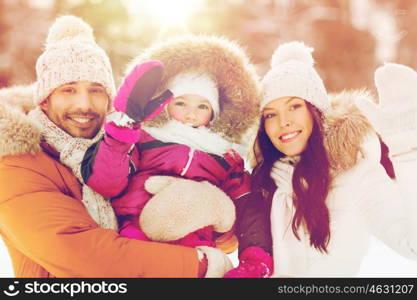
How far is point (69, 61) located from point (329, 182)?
1.34 meters

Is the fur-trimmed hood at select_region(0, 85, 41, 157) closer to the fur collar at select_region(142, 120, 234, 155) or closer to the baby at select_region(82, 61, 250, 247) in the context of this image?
the baby at select_region(82, 61, 250, 247)

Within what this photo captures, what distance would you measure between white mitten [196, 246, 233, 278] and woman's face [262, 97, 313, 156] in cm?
61

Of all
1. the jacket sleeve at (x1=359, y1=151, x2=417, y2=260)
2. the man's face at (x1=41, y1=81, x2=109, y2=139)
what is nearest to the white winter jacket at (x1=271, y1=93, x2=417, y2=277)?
the jacket sleeve at (x1=359, y1=151, x2=417, y2=260)

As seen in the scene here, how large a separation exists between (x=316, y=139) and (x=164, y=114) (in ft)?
2.40

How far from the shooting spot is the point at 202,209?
72.2 inches

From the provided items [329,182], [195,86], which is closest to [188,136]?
[195,86]

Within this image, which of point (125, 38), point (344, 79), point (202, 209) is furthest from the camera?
point (344, 79)

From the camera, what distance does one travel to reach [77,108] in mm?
2025

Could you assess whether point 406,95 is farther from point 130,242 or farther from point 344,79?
point 344,79

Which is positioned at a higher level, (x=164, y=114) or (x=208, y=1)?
(x=208, y=1)

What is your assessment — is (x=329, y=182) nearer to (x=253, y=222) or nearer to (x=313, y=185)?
(x=313, y=185)

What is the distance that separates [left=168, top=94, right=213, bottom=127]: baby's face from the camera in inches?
81.2

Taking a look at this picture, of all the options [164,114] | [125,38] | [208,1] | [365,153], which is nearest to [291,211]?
[365,153]

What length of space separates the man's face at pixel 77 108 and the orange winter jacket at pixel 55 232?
25 centimetres
